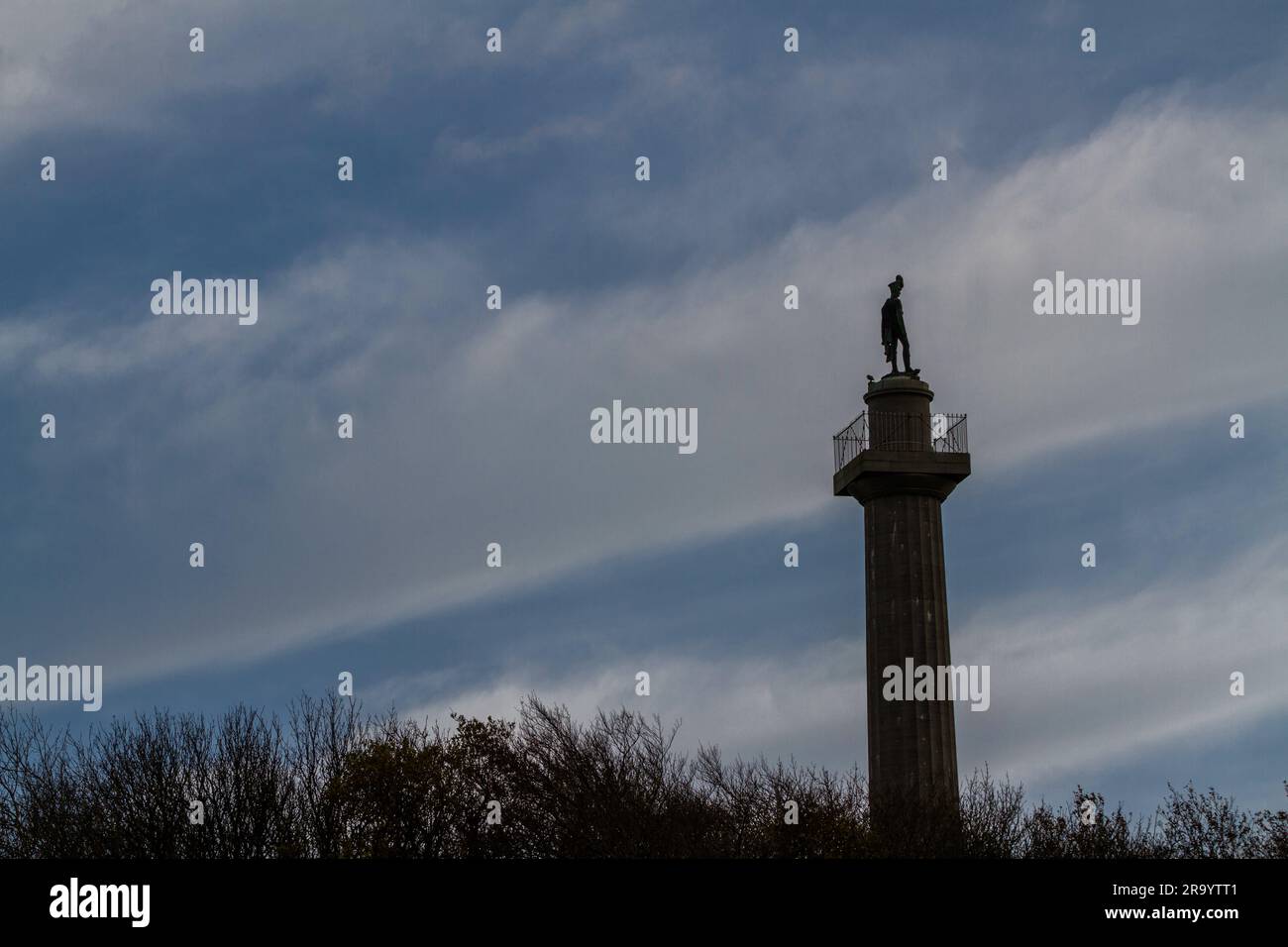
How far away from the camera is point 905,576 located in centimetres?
4103

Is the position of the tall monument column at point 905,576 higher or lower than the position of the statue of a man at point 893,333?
lower

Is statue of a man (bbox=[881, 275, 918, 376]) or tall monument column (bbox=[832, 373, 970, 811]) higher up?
statue of a man (bbox=[881, 275, 918, 376])

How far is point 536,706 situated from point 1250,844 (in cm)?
1936

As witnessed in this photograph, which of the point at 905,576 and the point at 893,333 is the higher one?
the point at 893,333

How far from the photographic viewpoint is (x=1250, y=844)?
48188mm

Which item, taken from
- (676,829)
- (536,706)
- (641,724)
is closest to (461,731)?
(536,706)

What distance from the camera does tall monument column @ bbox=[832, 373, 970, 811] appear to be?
40.4m

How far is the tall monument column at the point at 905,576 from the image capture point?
132 ft

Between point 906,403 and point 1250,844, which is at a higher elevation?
point 906,403
